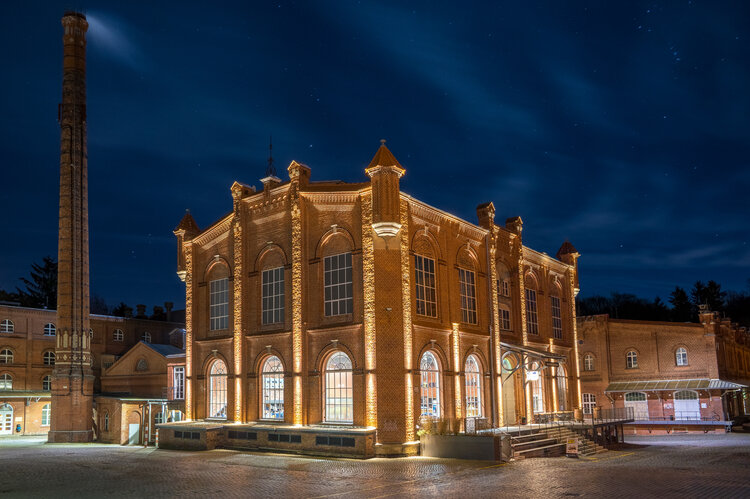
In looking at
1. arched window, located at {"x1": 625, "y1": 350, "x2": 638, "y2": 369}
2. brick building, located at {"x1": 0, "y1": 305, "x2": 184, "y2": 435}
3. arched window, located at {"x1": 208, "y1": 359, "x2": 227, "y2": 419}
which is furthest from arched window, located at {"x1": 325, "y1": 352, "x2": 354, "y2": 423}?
brick building, located at {"x1": 0, "y1": 305, "x2": 184, "y2": 435}

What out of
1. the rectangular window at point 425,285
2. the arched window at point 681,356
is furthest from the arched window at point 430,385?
the arched window at point 681,356

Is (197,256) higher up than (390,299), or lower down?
higher up

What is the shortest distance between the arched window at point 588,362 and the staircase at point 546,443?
2105 centimetres

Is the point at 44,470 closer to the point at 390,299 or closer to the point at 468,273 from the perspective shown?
A: the point at 390,299

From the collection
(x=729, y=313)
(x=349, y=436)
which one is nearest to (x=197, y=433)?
(x=349, y=436)

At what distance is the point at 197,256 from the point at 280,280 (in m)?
6.50

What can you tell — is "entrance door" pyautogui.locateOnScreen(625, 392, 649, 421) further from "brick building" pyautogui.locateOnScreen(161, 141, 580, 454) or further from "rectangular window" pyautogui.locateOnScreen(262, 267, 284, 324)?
"rectangular window" pyautogui.locateOnScreen(262, 267, 284, 324)

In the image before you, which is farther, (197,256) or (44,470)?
(197,256)

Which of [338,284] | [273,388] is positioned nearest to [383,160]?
[338,284]

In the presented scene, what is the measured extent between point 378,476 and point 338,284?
9046mm

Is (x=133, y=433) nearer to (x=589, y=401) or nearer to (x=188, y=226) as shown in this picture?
(x=188, y=226)

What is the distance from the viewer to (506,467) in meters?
20.4

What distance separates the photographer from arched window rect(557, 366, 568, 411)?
117 ft

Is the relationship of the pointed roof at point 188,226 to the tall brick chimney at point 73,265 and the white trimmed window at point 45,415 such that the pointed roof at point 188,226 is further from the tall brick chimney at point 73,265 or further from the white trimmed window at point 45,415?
the white trimmed window at point 45,415
